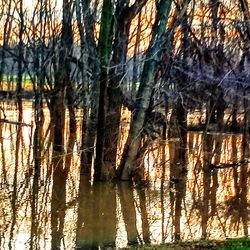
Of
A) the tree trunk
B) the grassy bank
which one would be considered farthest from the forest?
the grassy bank

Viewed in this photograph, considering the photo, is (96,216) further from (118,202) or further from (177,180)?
(177,180)

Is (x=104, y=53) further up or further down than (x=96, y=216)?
further up

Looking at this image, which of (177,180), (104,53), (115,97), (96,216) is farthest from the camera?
(177,180)

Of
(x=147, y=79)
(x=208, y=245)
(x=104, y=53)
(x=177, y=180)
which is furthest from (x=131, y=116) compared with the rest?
(x=208, y=245)

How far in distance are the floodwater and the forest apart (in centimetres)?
6

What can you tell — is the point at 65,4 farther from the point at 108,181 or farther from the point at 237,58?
the point at 108,181

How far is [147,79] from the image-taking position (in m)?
15.3

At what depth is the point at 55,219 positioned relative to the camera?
11.8 metres

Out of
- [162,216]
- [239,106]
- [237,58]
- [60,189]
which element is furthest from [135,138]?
[239,106]

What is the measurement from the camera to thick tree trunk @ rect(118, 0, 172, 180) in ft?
49.5

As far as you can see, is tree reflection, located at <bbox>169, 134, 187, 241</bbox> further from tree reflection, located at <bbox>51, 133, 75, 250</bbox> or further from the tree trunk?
the tree trunk

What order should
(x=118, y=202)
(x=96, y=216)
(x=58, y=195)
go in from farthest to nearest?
(x=58, y=195) → (x=118, y=202) → (x=96, y=216)

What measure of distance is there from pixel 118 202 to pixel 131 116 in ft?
12.5

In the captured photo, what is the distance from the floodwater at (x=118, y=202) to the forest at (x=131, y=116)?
6cm
